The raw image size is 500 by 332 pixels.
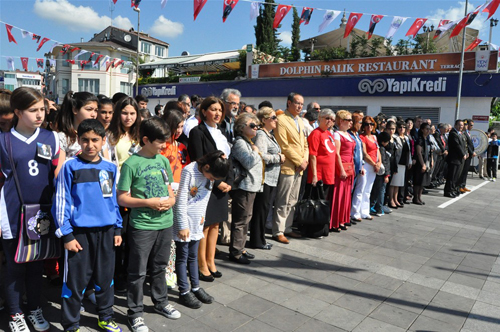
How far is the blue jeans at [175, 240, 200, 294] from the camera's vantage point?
343 centimetres

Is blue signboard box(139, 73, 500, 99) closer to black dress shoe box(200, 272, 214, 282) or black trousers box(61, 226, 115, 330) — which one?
black dress shoe box(200, 272, 214, 282)

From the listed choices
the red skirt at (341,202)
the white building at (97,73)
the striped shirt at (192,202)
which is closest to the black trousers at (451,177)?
the red skirt at (341,202)

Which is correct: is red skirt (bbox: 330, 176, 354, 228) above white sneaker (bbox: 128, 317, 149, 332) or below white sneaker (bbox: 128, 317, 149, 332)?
above

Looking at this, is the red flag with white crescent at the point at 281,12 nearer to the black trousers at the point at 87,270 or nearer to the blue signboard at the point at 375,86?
Result: the blue signboard at the point at 375,86

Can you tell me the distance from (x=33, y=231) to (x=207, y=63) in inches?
1187

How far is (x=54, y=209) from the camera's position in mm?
2693

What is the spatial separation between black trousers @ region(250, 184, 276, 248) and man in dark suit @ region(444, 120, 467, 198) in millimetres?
6831

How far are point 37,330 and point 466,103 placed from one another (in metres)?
18.9

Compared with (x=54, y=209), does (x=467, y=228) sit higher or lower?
lower

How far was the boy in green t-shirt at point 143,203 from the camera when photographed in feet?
9.80

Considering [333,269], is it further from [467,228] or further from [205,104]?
[467,228]

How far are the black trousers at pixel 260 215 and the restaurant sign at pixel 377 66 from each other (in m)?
16.1

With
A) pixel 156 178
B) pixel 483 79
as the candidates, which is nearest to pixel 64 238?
pixel 156 178

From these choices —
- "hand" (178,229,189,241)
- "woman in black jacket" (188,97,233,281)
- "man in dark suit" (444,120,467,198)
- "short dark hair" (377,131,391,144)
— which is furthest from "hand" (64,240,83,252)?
"man in dark suit" (444,120,467,198)
